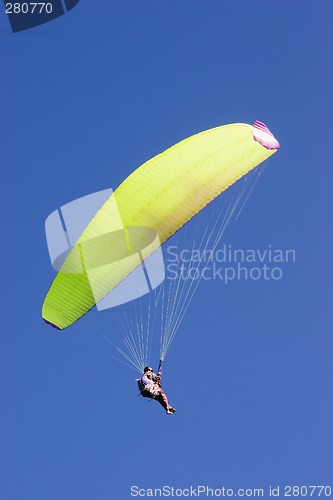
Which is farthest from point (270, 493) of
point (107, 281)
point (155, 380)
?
point (107, 281)

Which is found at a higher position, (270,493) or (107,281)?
(107,281)

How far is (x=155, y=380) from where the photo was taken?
2105cm

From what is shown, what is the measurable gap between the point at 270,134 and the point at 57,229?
5854mm

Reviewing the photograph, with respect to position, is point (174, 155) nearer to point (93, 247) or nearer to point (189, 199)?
point (189, 199)

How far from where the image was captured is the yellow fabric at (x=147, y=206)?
20578mm

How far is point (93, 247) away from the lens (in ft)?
67.5

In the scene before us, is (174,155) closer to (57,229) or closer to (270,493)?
(57,229)

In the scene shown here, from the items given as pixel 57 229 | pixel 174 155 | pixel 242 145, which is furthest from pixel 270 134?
pixel 57 229

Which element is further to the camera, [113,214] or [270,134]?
[270,134]

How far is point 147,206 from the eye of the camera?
20.6m

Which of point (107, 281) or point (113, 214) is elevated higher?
point (113, 214)

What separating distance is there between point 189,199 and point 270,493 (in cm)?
765

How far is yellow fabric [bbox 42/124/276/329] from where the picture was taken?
2058cm

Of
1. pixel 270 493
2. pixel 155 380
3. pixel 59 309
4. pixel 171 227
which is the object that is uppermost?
pixel 171 227
